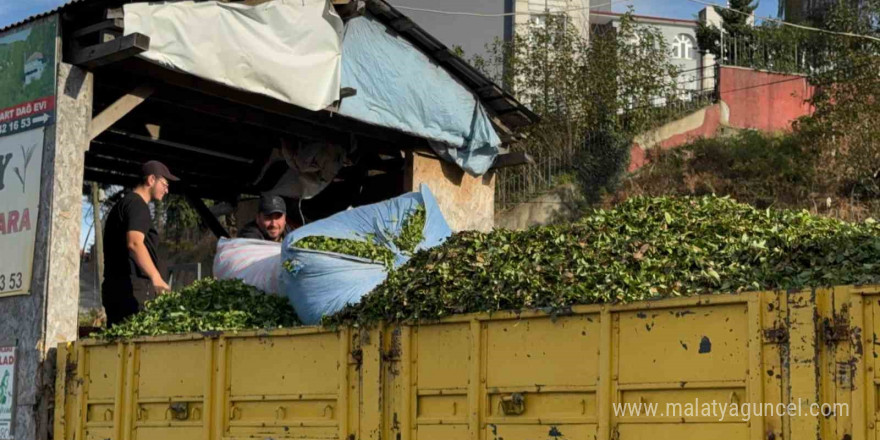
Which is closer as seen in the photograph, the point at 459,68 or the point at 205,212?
the point at 459,68

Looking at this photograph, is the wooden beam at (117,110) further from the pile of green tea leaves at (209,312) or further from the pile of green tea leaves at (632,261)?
the pile of green tea leaves at (632,261)

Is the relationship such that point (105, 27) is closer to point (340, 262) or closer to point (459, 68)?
point (340, 262)

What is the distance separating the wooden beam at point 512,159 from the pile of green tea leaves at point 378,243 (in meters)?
4.06

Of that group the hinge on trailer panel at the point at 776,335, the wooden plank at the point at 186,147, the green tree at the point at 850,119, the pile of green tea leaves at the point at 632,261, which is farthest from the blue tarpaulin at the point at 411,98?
the green tree at the point at 850,119

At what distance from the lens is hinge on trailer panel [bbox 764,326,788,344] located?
3915mm

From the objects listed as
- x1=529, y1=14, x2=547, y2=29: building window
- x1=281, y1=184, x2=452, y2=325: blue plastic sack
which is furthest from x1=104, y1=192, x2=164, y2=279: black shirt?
x1=529, y1=14, x2=547, y2=29: building window

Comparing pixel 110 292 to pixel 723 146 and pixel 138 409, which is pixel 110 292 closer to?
pixel 138 409

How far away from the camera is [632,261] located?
4.87 m

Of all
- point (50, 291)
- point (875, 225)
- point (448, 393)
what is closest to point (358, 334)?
point (448, 393)

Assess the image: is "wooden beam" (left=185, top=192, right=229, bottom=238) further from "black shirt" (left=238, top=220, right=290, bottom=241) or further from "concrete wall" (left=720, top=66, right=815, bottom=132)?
"concrete wall" (left=720, top=66, right=815, bottom=132)

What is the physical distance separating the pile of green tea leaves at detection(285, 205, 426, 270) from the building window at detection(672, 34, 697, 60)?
100ft

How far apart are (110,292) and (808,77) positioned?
14.6 m

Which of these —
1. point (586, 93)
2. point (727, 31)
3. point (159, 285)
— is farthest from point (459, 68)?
point (727, 31)

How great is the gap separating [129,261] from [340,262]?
2.02 m
